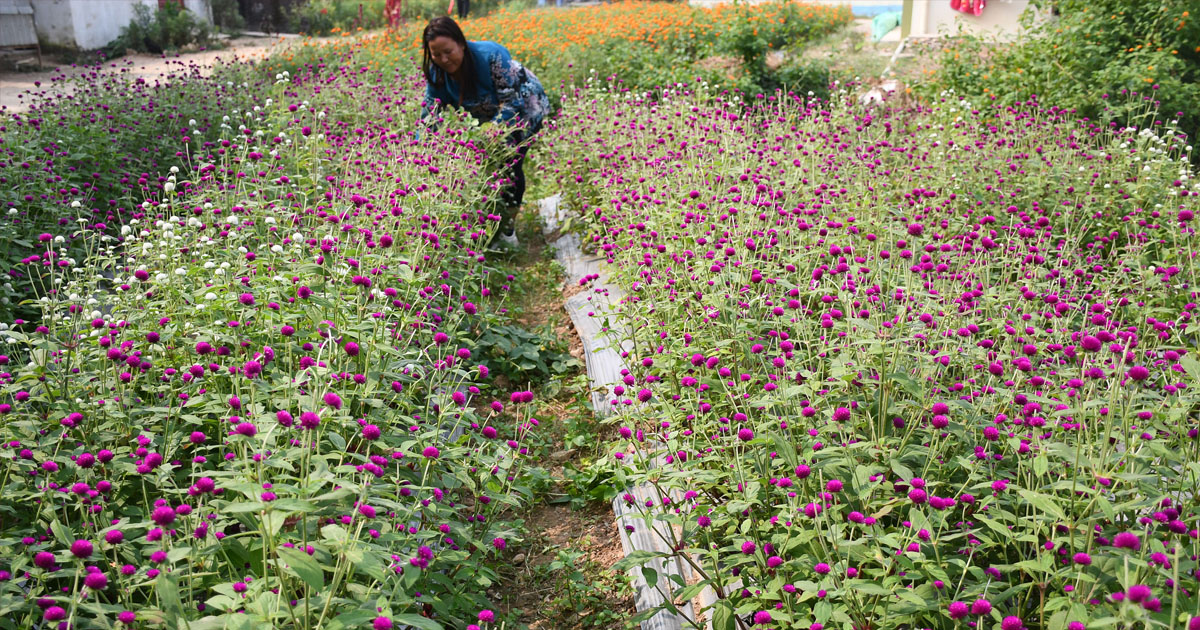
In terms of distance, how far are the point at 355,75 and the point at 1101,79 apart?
23.0 ft

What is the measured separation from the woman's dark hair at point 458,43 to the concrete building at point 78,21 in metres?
15.2

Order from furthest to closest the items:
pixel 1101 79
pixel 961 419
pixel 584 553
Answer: pixel 1101 79
pixel 584 553
pixel 961 419

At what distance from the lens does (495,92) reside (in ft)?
22.0

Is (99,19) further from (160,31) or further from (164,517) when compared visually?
(164,517)

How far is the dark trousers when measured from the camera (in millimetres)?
6613

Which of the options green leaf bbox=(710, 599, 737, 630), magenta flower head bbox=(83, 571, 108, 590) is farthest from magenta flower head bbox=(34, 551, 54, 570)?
green leaf bbox=(710, 599, 737, 630)

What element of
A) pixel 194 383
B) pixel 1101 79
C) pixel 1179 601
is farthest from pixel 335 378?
pixel 1101 79

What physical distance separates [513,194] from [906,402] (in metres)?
4.81

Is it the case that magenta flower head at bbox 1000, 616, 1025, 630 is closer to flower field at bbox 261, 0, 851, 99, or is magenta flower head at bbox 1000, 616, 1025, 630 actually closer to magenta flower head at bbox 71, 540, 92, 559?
magenta flower head at bbox 71, 540, 92, 559

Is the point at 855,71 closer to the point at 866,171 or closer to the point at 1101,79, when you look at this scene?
the point at 1101,79

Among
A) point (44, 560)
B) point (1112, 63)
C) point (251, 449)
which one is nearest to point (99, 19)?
point (1112, 63)

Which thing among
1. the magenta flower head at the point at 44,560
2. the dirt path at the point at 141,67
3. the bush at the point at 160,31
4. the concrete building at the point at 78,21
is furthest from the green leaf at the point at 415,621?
the bush at the point at 160,31

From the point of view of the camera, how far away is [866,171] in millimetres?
5383

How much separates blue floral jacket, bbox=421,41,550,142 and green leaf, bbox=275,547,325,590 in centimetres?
506
